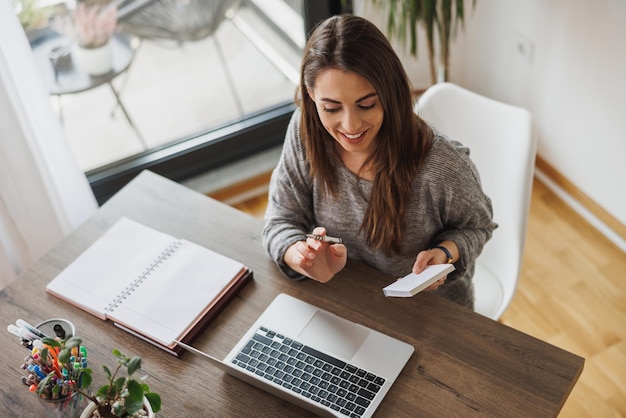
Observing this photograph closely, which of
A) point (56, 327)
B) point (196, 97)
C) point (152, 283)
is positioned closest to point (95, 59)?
point (196, 97)

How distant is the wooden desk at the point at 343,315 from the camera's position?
1356mm

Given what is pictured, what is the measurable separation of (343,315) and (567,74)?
152cm

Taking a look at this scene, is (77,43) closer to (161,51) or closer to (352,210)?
(161,51)

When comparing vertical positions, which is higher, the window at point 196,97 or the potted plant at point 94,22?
the potted plant at point 94,22

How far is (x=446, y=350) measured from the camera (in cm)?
143

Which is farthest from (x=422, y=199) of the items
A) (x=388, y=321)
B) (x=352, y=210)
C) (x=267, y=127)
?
(x=267, y=127)

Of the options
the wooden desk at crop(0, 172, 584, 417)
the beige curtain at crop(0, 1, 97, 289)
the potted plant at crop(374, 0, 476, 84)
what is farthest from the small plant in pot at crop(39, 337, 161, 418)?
the potted plant at crop(374, 0, 476, 84)

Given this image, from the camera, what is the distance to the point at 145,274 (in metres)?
1.64

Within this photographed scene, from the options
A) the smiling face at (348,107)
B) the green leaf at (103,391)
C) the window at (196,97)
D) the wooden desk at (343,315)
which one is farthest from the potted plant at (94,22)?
the green leaf at (103,391)

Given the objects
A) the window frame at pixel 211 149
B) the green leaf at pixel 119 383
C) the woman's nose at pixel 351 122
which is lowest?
the window frame at pixel 211 149

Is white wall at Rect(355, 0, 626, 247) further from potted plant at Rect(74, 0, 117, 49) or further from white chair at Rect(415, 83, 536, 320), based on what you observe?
potted plant at Rect(74, 0, 117, 49)

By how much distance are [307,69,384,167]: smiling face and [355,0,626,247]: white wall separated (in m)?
1.14

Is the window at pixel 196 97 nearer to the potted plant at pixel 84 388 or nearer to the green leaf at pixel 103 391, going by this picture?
the potted plant at pixel 84 388

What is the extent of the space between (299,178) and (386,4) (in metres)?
1.35
